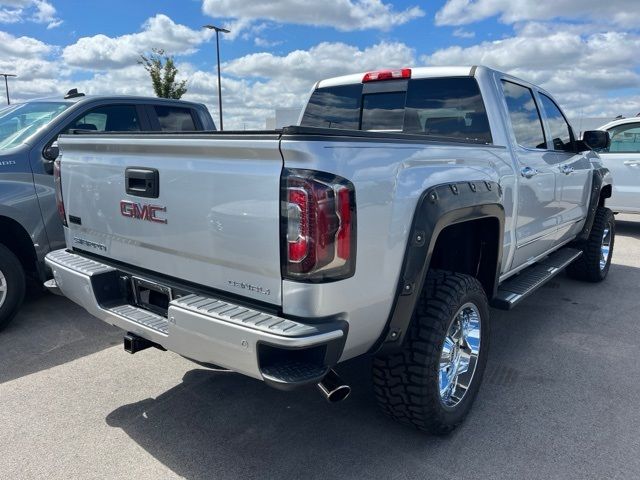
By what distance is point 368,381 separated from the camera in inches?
132

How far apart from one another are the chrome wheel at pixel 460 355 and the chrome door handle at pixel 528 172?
1151mm

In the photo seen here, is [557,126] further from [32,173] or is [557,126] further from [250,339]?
[32,173]

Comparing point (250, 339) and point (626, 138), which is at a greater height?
point (626, 138)

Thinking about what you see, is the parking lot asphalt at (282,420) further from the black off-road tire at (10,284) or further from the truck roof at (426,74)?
the truck roof at (426,74)

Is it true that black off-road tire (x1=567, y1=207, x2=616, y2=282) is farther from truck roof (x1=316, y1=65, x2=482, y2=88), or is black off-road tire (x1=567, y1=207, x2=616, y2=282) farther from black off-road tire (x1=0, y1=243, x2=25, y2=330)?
black off-road tire (x1=0, y1=243, x2=25, y2=330)

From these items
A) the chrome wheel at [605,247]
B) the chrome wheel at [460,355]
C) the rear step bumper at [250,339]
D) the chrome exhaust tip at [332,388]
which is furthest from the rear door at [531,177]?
the rear step bumper at [250,339]

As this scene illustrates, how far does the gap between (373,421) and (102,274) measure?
170 cm

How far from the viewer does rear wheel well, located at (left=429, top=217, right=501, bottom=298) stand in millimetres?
3084

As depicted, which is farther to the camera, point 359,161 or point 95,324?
point 95,324

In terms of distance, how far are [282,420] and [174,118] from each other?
3.84m

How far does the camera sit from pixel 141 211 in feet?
8.34

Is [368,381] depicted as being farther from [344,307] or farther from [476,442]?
[344,307]

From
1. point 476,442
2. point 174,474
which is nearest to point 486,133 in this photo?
point 476,442

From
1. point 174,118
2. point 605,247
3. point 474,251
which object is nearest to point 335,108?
point 474,251
